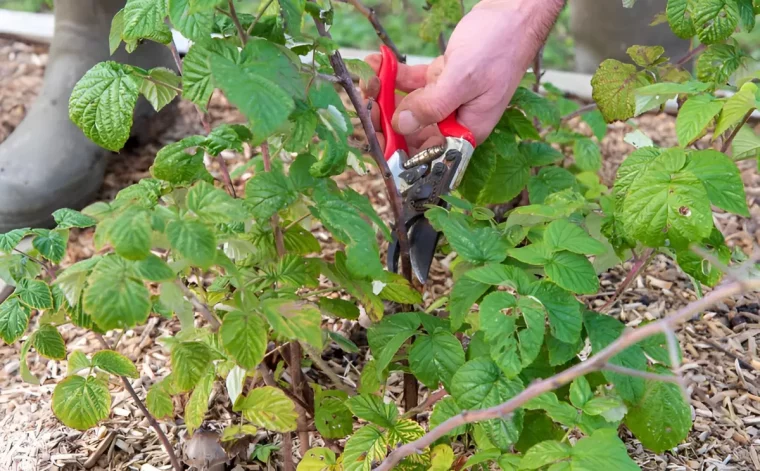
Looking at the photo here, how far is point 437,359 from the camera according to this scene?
41.6 inches

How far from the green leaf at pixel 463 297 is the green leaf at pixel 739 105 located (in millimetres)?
392

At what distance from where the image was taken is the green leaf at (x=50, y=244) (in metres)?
1.02

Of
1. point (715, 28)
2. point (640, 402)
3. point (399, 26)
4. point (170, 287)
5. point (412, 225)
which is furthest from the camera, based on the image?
point (399, 26)

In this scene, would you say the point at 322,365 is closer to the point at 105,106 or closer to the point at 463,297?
the point at 463,297

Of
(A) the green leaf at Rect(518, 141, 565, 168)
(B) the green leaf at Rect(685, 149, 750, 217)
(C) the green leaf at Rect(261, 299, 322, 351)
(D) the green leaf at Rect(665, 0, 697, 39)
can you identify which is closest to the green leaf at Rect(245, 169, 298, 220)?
(C) the green leaf at Rect(261, 299, 322, 351)

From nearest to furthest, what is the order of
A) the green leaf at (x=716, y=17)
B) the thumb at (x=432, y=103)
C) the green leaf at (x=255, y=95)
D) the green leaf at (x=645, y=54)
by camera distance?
the green leaf at (x=255, y=95), the green leaf at (x=716, y=17), the thumb at (x=432, y=103), the green leaf at (x=645, y=54)

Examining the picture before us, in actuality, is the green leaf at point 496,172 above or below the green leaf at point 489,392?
above

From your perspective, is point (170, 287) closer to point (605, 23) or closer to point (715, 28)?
point (715, 28)

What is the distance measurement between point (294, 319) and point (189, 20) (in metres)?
0.37

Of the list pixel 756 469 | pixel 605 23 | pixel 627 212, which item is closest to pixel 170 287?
pixel 627 212

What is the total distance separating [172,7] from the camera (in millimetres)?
851

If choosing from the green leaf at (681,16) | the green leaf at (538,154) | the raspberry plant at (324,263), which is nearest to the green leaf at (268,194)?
the raspberry plant at (324,263)

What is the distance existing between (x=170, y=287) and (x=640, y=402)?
654 millimetres

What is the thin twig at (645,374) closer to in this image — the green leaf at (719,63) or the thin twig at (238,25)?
the thin twig at (238,25)
